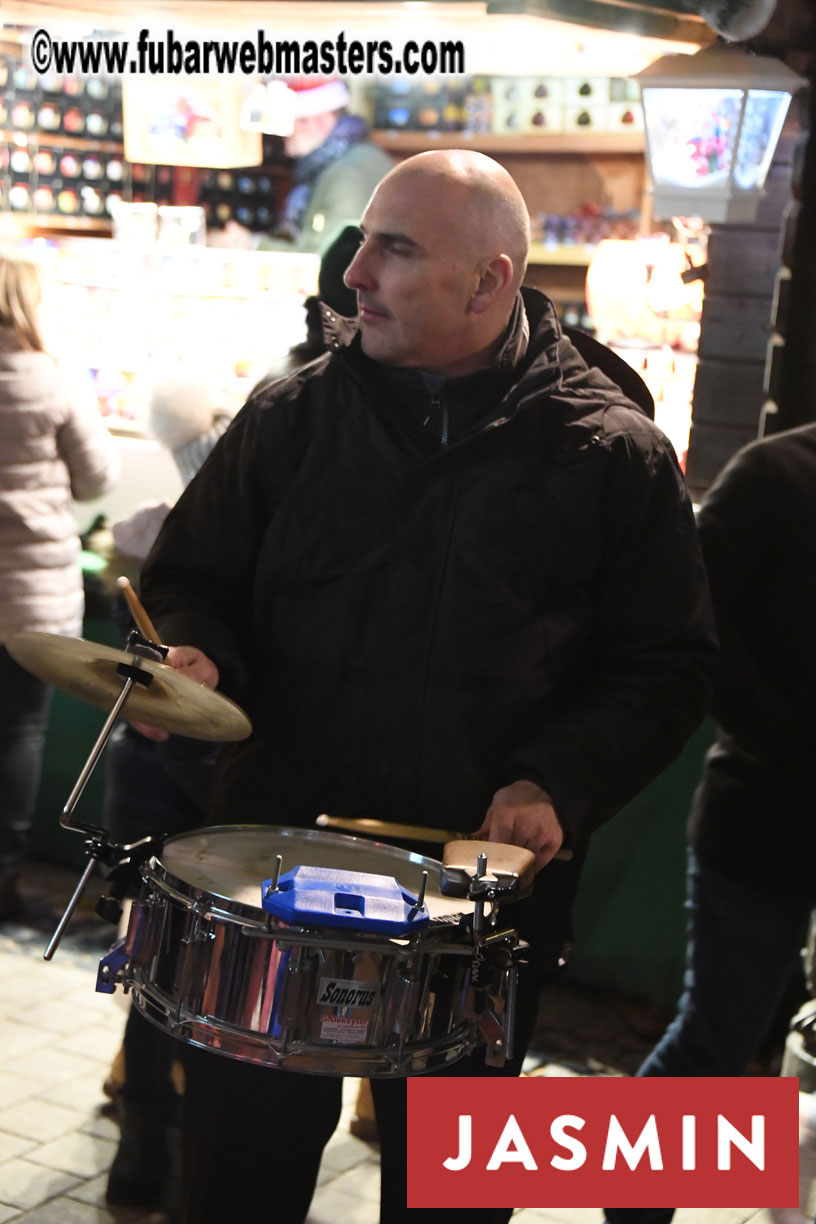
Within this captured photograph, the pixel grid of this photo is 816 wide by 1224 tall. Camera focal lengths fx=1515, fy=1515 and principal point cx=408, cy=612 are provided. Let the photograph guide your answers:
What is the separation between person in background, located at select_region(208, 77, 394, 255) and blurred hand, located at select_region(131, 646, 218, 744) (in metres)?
3.93

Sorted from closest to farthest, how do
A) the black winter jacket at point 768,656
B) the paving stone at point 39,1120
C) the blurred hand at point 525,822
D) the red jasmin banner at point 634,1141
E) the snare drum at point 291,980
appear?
the snare drum at point 291,980 → the blurred hand at point 525,822 → the red jasmin banner at point 634,1141 → the black winter jacket at point 768,656 → the paving stone at point 39,1120

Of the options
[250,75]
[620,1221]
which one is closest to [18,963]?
[620,1221]

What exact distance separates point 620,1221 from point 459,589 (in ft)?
4.39

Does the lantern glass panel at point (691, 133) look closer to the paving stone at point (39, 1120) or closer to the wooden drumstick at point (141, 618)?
the wooden drumstick at point (141, 618)

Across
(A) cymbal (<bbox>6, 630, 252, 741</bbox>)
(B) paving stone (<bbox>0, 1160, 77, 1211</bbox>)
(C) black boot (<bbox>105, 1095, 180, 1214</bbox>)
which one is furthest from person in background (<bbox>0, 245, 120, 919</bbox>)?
(A) cymbal (<bbox>6, 630, 252, 741</bbox>)

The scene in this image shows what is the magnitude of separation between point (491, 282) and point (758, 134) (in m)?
1.97

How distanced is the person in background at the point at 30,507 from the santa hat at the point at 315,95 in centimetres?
205

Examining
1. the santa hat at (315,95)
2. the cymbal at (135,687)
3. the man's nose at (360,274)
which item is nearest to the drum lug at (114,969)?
the cymbal at (135,687)

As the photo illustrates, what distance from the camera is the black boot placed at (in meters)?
3.10

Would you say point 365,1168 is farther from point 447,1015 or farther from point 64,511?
point 64,511

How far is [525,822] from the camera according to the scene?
2.05 m

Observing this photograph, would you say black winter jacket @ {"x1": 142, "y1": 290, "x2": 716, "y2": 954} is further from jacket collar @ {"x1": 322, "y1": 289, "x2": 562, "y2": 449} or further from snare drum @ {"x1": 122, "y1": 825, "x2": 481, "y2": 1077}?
snare drum @ {"x1": 122, "y1": 825, "x2": 481, "y2": 1077}

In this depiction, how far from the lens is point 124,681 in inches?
80.5

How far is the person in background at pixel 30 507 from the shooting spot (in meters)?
4.23
